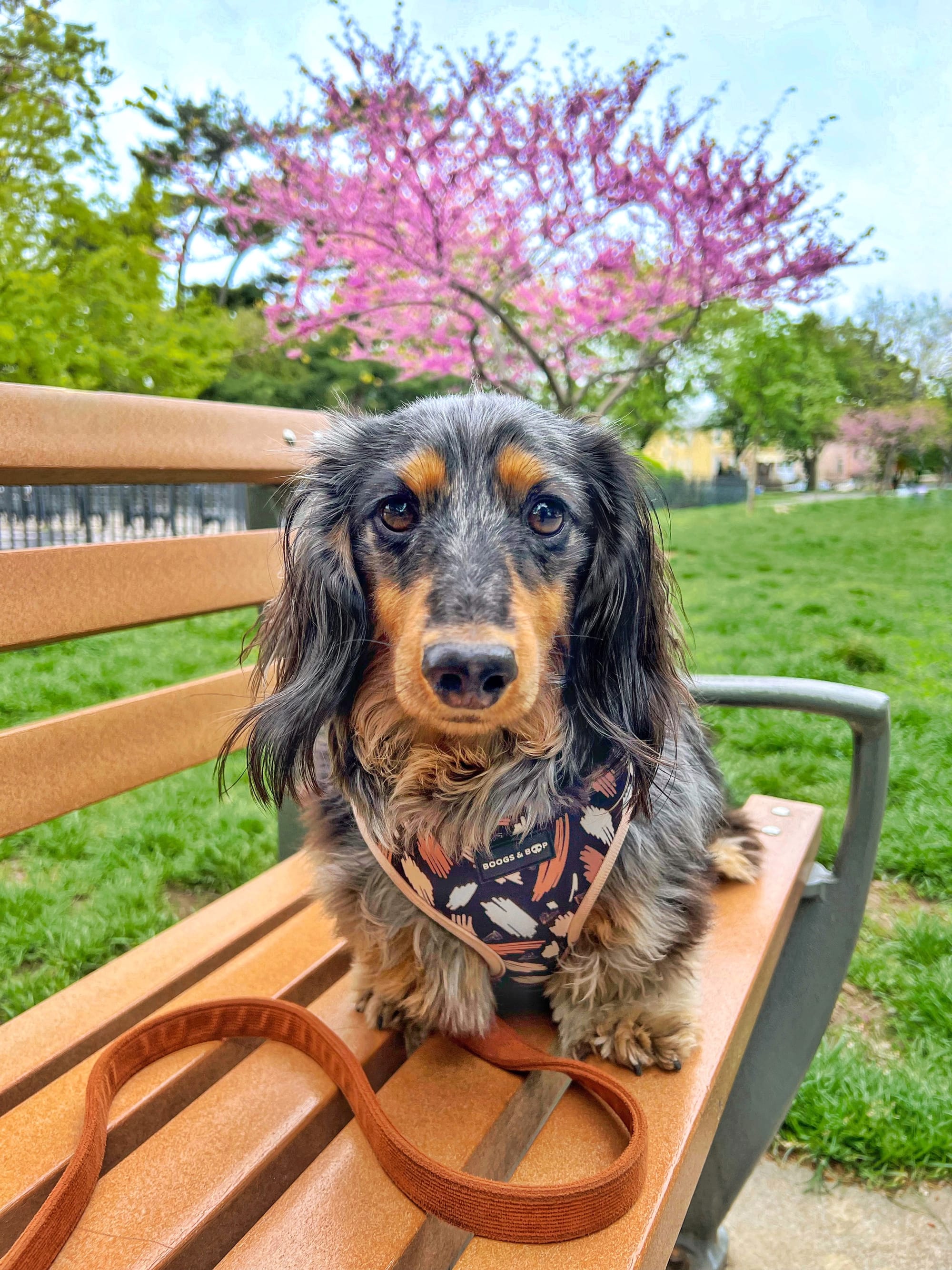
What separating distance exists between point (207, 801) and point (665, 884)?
2300 millimetres

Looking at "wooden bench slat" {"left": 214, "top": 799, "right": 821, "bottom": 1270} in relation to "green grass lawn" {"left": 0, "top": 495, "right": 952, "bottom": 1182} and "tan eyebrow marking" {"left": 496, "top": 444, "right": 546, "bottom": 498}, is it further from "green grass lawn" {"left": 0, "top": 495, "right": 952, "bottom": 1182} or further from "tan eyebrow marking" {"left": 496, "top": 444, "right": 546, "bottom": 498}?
"tan eyebrow marking" {"left": 496, "top": 444, "right": 546, "bottom": 498}

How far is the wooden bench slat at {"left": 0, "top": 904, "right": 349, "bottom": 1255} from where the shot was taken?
99 centimetres

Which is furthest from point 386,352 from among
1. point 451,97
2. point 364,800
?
point 364,800

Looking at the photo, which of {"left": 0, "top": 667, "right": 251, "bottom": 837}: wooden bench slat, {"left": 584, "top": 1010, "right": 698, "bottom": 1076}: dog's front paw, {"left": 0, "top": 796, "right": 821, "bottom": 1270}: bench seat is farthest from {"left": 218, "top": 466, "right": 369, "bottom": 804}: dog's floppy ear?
{"left": 584, "top": 1010, "right": 698, "bottom": 1076}: dog's front paw

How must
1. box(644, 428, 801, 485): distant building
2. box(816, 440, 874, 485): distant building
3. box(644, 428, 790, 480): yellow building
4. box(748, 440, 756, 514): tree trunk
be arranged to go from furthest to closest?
box(644, 428, 790, 480): yellow building, box(748, 440, 756, 514): tree trunk, box(644, 428, 801, 485): distant building, box(816, 440, 874, 485): distant building

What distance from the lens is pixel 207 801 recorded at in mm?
3131

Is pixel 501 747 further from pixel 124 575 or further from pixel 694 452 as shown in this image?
pixel 694 452

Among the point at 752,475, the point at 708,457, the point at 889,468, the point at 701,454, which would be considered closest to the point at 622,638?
the point at 889,468

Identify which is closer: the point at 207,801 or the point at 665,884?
the point at 665,884

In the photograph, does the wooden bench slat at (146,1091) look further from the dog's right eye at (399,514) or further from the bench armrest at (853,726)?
the bench armrest at (853,726)

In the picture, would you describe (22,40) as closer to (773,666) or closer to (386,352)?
(386,352)

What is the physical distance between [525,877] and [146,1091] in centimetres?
59

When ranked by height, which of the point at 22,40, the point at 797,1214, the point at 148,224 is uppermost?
the point at 22,40

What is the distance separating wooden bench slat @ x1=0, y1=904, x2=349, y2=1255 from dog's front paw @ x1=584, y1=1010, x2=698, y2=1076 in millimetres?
458
